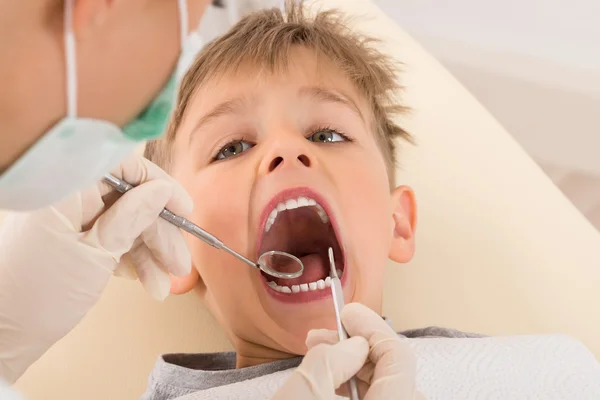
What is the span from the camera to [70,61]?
2.34 feet

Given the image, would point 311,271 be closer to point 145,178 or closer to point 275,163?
point 275,163

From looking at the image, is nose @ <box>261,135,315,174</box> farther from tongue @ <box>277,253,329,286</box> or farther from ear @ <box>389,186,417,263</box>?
ear @ <box>389,186,417,263</box>

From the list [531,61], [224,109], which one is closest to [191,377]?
[224,109]

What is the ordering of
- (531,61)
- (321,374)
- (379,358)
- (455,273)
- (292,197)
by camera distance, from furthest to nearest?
(531,61) < (455,273) < (292,197) < (379,358) < (321,374)

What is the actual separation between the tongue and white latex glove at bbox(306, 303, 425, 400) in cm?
23

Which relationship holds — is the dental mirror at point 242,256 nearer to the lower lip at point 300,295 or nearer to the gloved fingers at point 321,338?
the lower lip at point 300,295

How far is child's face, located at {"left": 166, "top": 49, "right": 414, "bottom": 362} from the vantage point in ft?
4.28

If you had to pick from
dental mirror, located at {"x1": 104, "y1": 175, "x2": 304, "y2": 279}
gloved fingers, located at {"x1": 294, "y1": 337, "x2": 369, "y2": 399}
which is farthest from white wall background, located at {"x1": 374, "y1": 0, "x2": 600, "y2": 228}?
gloved fingers, located at {"x1": 294, "y1": 337, "x2": 369, "y2": 399}

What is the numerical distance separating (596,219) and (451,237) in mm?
1148

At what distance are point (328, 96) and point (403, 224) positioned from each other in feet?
1.16

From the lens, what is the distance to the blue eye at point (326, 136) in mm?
1413

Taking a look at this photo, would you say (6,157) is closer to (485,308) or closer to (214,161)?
(214,161)

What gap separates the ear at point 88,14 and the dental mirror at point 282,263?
66 cm

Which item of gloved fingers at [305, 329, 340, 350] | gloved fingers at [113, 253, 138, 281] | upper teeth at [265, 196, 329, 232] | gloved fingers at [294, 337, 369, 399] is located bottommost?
gloved fingers at [113, 253, 138, 281]
